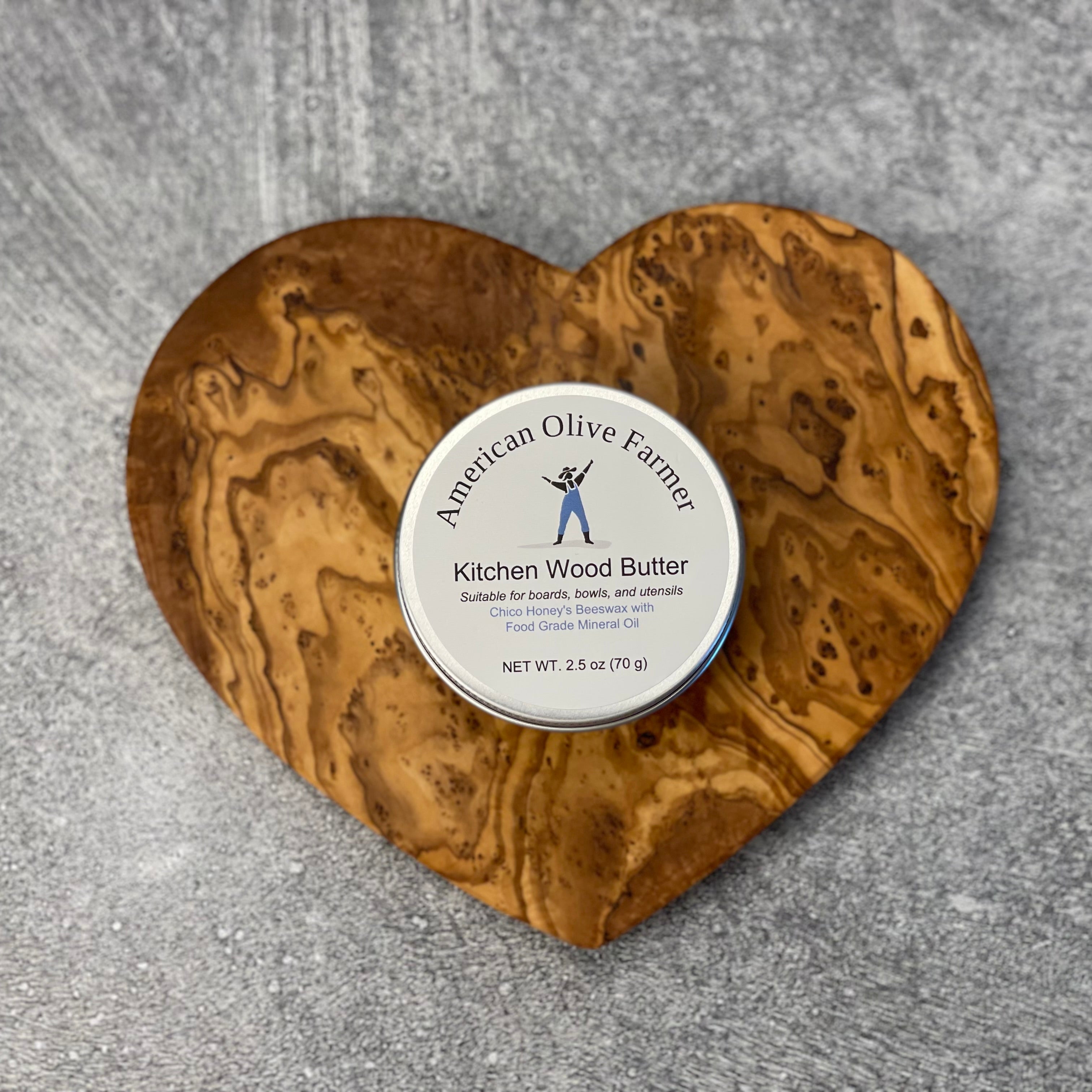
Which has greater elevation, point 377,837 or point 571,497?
point 571,497

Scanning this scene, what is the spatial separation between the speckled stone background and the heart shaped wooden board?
8cm

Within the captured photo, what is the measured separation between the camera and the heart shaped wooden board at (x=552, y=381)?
708 mm

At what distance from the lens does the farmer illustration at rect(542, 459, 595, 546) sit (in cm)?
69

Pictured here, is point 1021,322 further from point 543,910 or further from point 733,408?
point 543,910

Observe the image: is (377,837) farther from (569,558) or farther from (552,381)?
(552,381)

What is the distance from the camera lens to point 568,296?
2.47 feet

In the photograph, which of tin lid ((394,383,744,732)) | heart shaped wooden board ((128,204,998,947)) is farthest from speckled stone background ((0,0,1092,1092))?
tin lid ((394,383,744,732))

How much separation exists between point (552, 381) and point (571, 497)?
0.38ft

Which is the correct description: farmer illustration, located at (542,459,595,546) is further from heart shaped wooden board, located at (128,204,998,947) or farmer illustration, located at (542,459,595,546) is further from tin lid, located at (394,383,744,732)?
heart shaped wooden board, located at (128,204,998,947)

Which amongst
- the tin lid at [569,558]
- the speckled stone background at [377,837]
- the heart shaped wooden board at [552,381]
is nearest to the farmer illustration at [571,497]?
the tin lid at [569,558]

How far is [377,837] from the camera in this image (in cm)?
77

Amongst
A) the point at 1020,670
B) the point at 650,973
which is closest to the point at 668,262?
the point at 1020,670

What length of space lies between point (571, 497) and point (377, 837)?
0.32m

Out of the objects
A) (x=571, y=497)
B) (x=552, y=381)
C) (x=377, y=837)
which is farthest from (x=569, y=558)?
(x=377, y=837)
